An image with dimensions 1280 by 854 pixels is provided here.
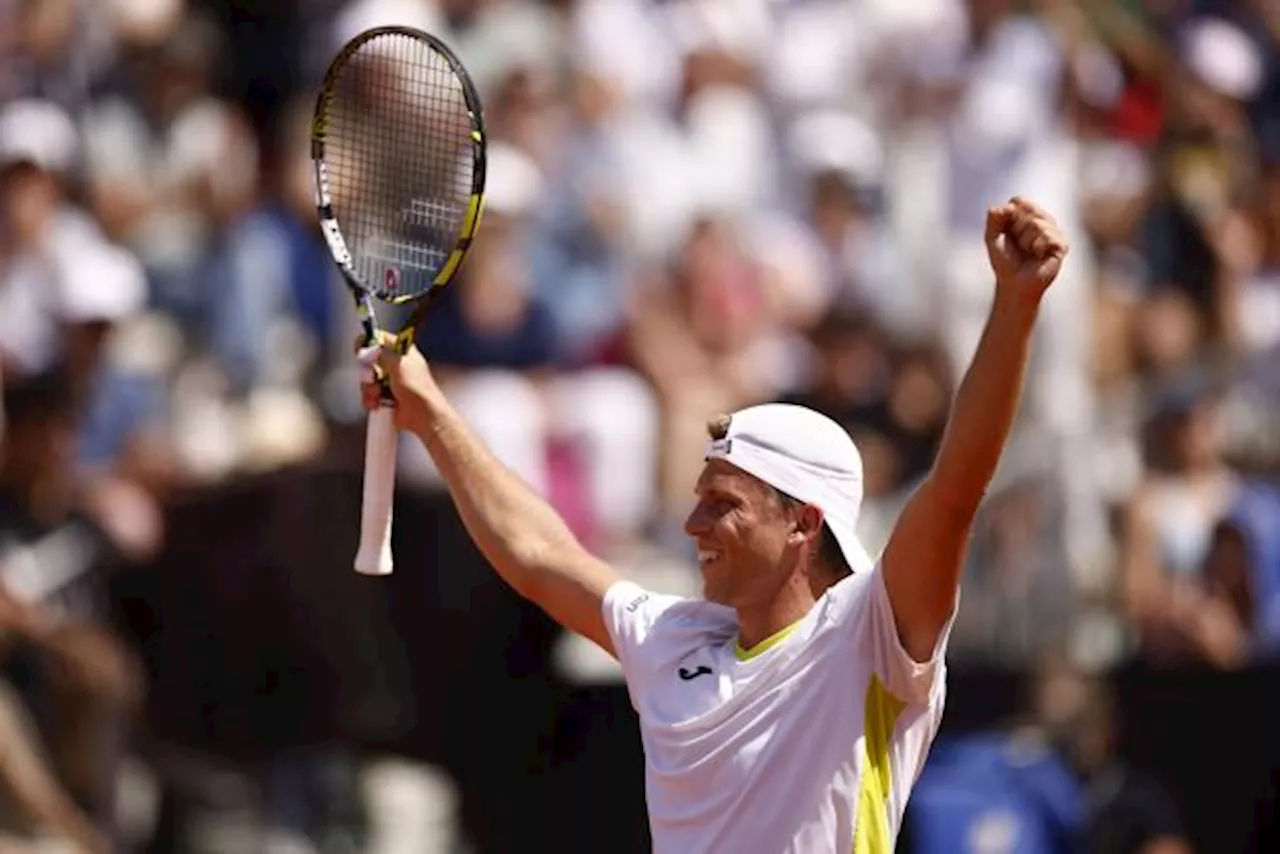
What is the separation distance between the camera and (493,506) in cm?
674

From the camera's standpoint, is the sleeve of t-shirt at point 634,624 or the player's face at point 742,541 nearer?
the player's face at point 742,541

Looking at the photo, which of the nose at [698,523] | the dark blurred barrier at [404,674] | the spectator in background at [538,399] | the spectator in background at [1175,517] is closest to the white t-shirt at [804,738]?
the nose at [698,523]

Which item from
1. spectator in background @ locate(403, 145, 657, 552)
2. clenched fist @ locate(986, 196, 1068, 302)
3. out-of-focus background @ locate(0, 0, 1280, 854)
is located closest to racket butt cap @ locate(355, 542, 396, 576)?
clenched fist @ locate(986, 196, 1068, 302)

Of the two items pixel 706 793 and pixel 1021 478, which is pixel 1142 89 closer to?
pixel 1021 478

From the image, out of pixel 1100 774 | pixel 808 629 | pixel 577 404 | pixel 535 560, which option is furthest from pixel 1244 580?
pixel 808 629

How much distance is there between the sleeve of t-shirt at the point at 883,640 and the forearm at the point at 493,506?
0.95 meters

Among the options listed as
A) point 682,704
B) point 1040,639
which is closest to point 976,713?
point 1040,639

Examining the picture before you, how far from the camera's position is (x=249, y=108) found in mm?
14688

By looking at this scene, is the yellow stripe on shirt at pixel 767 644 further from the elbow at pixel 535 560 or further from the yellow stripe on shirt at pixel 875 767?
the elbow at pixel 535 560

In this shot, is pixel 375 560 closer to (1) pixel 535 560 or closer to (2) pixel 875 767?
(1) pixel 535 560

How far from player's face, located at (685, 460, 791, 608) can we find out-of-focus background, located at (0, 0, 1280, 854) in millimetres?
5315

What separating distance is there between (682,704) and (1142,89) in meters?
10.3

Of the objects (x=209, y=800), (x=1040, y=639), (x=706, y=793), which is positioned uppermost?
(x=706, y=793)

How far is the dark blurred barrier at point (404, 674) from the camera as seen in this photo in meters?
12.1
